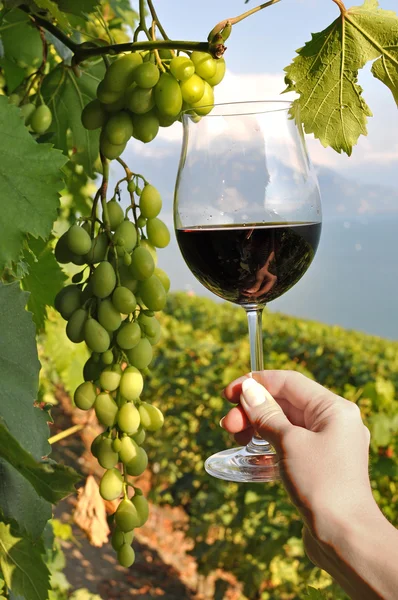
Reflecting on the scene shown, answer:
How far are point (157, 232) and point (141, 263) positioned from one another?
0.32 feet

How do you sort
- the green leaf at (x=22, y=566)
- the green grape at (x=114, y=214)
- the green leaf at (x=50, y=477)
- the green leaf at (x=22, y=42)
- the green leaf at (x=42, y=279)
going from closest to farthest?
the green leaf at (x=50, y=477), the green leaf at (x=22, y=566), the green grape at (x=114, y=214), the green leaf at (x=42, y=279), the green leaf at (x=22, y=42)

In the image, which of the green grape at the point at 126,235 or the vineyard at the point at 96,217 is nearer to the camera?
the vineyard at the point at 96,217

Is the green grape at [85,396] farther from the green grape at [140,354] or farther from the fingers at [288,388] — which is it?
the fingers at [288,388]

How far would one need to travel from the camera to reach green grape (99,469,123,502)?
104cm

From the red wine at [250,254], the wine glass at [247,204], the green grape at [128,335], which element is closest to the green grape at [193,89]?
the wine glass at [247,204]

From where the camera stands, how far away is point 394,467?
323 centimetres

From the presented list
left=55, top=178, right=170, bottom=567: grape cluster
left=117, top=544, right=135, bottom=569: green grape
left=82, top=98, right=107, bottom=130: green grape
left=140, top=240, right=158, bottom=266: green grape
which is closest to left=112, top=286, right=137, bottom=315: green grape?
left=55, top=178, right=170, bottom=567: grape cluster

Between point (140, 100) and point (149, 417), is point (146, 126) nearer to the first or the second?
point (140, 100)

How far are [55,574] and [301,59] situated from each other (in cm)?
257

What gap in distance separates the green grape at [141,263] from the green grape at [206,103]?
21cm

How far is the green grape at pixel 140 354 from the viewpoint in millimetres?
1038

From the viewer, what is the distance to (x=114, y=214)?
40.6 inches

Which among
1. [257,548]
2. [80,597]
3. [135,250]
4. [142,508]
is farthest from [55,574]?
[135,250]

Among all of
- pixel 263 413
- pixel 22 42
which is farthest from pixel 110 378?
pixel 22 42
